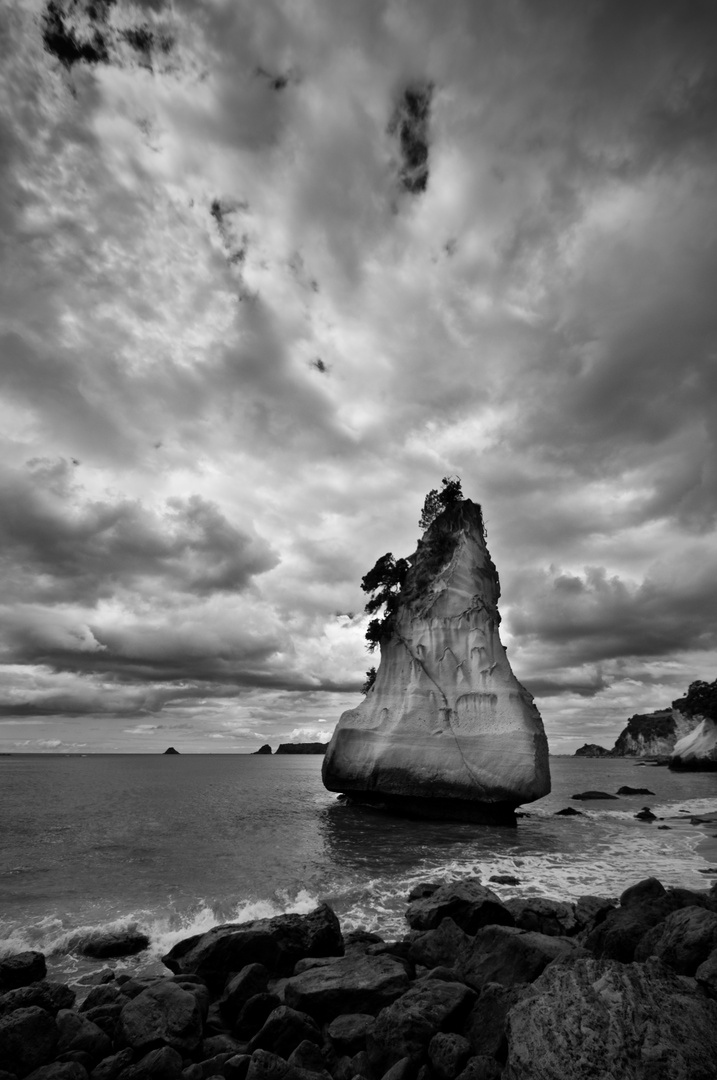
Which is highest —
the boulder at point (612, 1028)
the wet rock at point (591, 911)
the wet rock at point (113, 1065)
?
the boulder at point (612, 1028)

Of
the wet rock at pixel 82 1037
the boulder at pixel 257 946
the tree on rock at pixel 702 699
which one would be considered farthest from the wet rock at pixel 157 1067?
the tree on rock at pixel 702 699

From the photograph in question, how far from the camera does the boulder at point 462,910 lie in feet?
37.1

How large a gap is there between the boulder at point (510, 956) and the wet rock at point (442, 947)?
0.46 metres

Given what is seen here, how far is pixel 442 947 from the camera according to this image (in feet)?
31.7

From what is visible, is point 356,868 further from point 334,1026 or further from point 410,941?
point 334,1026

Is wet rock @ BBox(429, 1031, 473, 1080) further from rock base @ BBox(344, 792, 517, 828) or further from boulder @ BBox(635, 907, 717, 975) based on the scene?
rock base @ BBox(344, 792, 517, 828)

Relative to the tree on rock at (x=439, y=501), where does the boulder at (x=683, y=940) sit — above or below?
below

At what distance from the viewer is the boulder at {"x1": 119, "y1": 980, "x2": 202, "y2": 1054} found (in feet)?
22.9

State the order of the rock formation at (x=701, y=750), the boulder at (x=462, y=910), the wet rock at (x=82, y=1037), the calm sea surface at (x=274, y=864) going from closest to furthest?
the wet rock at (x=82, y=1037) < the boulder at (x=462, y=910) < the calm sea surface at (x=274, y=864) < the rock formation at (x=701, y=750)

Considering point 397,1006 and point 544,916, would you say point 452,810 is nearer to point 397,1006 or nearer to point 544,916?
point 544,916

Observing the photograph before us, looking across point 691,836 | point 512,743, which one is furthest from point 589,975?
point 691,836

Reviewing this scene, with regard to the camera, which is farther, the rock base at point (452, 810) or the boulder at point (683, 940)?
→ the rock base at point (452, 810)

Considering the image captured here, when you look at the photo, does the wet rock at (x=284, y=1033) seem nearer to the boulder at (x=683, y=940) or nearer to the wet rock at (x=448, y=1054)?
the wet rock at (x=448, y=1054)

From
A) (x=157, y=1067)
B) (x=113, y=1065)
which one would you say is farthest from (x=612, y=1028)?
(x=113, y=1065)
